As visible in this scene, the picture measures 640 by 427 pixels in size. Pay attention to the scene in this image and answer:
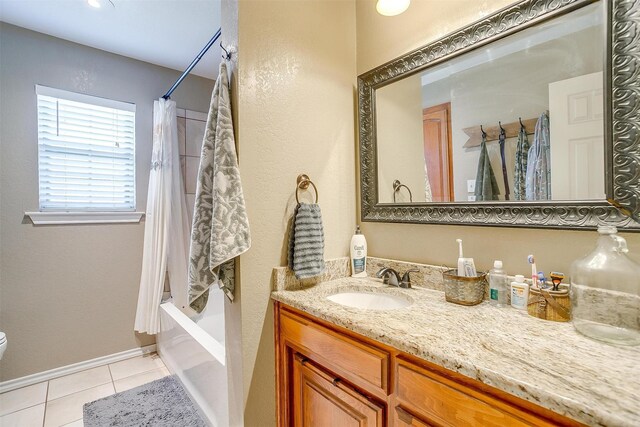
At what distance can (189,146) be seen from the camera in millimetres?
2766

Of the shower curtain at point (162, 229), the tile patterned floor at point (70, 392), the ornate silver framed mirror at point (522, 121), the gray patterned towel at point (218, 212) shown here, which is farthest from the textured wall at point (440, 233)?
the tile patterned floor at point (70, 392)

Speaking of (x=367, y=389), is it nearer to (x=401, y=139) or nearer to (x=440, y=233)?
(x=440, y=233)

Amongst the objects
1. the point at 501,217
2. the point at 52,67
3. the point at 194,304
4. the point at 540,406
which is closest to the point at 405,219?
the point at 501,217

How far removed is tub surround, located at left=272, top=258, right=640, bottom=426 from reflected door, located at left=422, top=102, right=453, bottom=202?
0.45 meters

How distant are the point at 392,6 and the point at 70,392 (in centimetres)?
306

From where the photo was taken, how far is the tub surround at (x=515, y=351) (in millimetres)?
512

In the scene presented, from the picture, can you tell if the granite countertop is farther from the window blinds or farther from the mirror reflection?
the window blinds

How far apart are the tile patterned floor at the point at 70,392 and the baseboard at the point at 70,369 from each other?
29 mm

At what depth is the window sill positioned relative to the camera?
213cm

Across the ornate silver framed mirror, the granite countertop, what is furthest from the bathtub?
the ornate silver framed mirror

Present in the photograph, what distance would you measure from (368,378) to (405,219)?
736mm

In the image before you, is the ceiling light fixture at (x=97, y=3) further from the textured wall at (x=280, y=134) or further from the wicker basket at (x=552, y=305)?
the wicker basket at (x=552, y=305)

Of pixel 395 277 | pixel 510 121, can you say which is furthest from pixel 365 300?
pixel 510 121

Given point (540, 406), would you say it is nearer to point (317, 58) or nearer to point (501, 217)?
point (501, 217)
